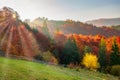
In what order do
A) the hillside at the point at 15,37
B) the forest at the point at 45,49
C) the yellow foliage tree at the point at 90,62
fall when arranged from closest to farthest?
the hillside at the point at 15,37
the forest at the point at 45,49
the yellow foliage tree at the point at 90,62

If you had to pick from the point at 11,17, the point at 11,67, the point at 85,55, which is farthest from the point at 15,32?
the point at 11,67

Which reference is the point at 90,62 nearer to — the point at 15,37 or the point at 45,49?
the point at 45,49

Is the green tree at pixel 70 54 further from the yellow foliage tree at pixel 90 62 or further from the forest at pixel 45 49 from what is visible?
the yellow foliage tree at pixel 90 62

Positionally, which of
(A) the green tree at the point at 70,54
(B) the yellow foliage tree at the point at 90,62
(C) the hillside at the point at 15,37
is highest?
(C) the hillside at the point at 15,37

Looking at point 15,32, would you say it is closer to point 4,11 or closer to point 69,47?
point 4,11

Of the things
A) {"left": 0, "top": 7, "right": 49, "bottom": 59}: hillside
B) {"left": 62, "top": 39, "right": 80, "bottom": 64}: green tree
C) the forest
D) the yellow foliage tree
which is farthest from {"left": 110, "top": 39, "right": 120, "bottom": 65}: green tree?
{"left": 0, "top": 7, "right": 49, "bottom": 59}: hillside

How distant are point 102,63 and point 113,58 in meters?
4.95

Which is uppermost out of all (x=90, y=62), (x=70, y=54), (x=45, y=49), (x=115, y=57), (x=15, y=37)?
(x=15, y=37)

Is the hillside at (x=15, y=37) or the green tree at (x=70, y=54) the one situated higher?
the hillside at (x=15, y=37)

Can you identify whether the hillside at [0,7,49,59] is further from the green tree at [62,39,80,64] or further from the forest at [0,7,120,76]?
the green tree at [62,39,80,64]

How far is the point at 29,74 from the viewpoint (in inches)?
1009

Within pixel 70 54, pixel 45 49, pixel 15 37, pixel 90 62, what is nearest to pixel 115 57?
pixel 90 62

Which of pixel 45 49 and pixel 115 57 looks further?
pixel 115 57

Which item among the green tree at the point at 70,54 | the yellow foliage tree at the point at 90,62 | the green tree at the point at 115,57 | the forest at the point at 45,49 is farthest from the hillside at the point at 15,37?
the green tree at the point at 115,57
